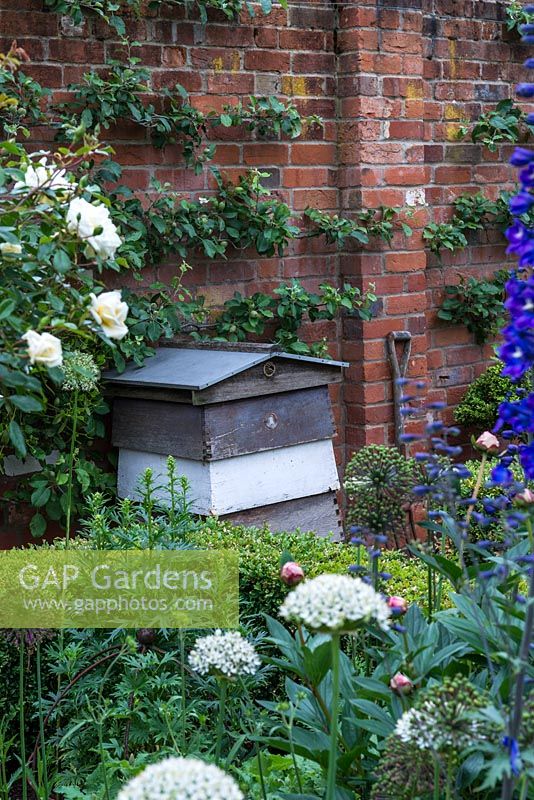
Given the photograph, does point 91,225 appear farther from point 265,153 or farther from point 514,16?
point 514,16

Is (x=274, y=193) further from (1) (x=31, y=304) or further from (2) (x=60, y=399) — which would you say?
(1) (x=31, y=304)

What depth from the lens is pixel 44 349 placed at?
1428 millimetres

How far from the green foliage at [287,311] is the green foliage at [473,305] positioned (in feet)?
2.08

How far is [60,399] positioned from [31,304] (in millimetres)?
1536

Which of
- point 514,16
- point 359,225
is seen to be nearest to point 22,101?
point 359,225

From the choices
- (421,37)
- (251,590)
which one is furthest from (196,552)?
(421,37)

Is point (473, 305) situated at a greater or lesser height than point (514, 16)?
lesser

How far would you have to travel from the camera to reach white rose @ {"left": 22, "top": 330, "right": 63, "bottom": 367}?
1423 mm

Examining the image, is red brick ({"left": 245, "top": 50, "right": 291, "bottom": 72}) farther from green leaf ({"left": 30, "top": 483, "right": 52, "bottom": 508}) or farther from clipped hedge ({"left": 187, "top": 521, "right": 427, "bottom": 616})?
clipped hedge ({"left": 187, "top": 521, "right": 427, "bottom": 616})

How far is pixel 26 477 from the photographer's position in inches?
126

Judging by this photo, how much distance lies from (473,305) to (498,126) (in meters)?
0.77

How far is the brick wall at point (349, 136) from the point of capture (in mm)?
3480

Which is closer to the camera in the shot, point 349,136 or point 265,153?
point 265,153

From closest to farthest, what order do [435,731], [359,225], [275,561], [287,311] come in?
1. [435,731]
2. [275,561]
3. [287,311]
4. [359,225]
